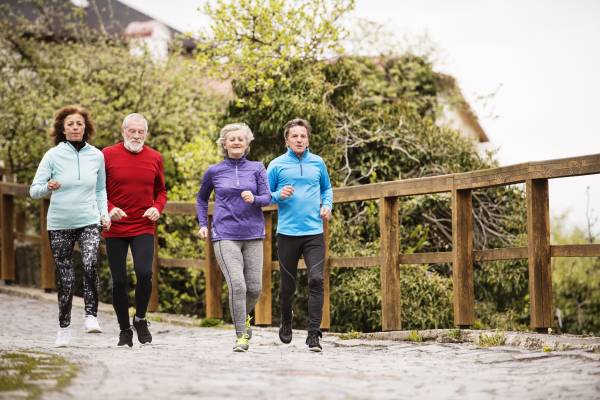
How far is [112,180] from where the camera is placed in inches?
212

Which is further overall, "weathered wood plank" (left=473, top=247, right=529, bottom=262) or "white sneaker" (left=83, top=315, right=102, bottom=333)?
"white sneaker" (left=83, top=315, right=102, bottom=333)

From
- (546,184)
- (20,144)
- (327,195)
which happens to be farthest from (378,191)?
(20,144)

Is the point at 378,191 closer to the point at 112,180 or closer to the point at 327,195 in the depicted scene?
the point at 327,195

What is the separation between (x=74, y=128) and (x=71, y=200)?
59 cm

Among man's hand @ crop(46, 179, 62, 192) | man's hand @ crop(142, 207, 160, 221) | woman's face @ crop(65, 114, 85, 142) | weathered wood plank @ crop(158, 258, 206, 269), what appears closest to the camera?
man's hand @ crop(46, 179, 62, 192)

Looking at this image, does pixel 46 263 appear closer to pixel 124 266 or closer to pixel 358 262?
pixel 124 266

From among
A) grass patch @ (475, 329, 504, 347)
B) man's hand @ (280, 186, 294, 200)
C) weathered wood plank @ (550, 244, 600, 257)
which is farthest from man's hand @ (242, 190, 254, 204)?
weathered wood plank @ (550, 244, 600, 257)

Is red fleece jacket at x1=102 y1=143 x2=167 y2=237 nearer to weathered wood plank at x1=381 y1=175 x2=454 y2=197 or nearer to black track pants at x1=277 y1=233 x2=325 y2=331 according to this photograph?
black track pants at x1=277 y1=233 x2=325 y2=331

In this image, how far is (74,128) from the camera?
17.7ft

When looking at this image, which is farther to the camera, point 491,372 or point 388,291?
point 388,291

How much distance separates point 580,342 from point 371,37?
11.1 metres

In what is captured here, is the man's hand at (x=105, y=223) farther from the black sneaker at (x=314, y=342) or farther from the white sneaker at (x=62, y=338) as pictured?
the black sneaker at (x=314, y=342)

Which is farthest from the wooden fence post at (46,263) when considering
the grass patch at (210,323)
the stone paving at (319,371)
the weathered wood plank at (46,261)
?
the stone paving at (319,371)

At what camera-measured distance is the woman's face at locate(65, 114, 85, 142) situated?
5395 millimetres
